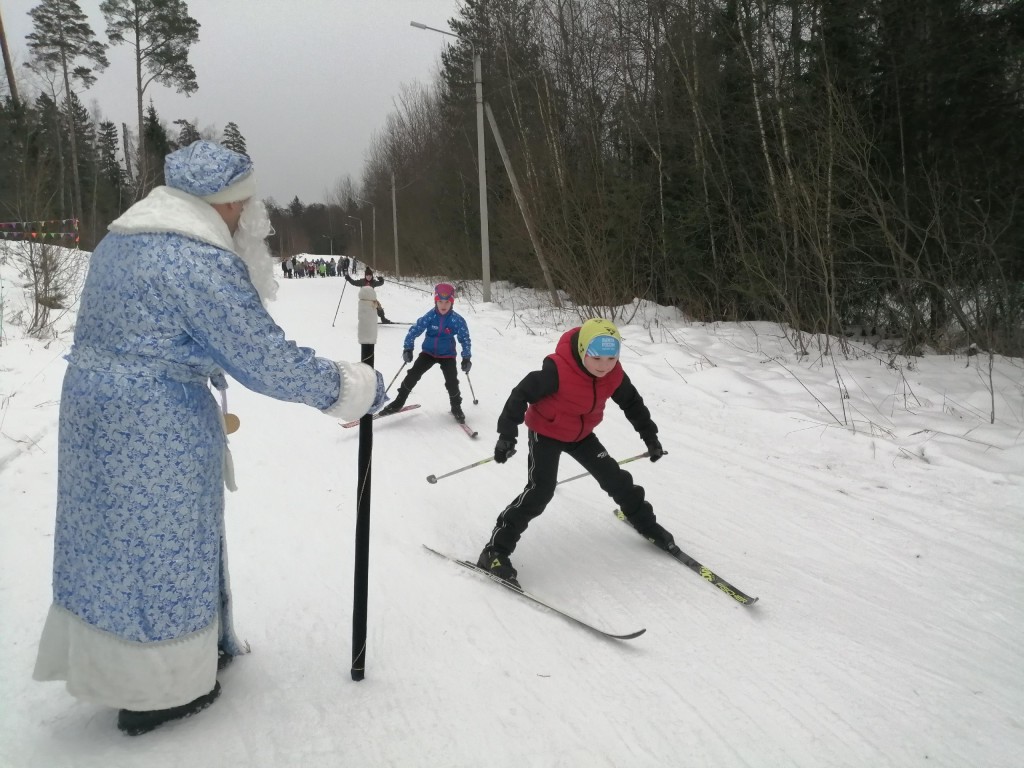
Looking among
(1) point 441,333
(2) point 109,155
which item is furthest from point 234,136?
(1) point 441,333

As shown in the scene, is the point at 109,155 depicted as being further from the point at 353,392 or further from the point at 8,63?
the point at 353,392

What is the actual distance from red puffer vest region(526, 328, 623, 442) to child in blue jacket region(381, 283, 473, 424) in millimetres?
3251

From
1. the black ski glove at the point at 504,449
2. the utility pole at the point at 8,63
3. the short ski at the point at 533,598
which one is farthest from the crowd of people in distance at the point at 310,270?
the black ski glove at the point at 504,449

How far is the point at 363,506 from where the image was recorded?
2.52 metres

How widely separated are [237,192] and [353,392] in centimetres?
81

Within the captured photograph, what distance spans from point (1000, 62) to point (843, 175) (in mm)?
1912

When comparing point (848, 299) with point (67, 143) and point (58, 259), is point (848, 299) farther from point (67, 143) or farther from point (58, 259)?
point (67, 143)

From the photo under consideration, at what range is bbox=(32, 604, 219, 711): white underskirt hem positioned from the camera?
199 cm

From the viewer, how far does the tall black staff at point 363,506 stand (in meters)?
2.46

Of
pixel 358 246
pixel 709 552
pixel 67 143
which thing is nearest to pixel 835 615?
pixel 709 552

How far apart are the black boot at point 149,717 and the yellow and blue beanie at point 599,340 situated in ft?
7.64

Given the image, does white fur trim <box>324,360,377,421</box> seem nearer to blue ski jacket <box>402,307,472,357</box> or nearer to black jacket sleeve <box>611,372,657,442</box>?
black jacket sleeve <box>611,372,657,442</box>

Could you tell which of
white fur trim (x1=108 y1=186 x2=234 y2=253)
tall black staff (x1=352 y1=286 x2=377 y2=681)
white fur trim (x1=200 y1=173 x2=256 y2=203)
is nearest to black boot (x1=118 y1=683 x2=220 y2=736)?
tall black staff (x1=352 y1=286 x2=377 y2=681)

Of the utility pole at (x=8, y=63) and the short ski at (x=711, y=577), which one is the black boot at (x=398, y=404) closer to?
the short ski at (x=711, y=577)
